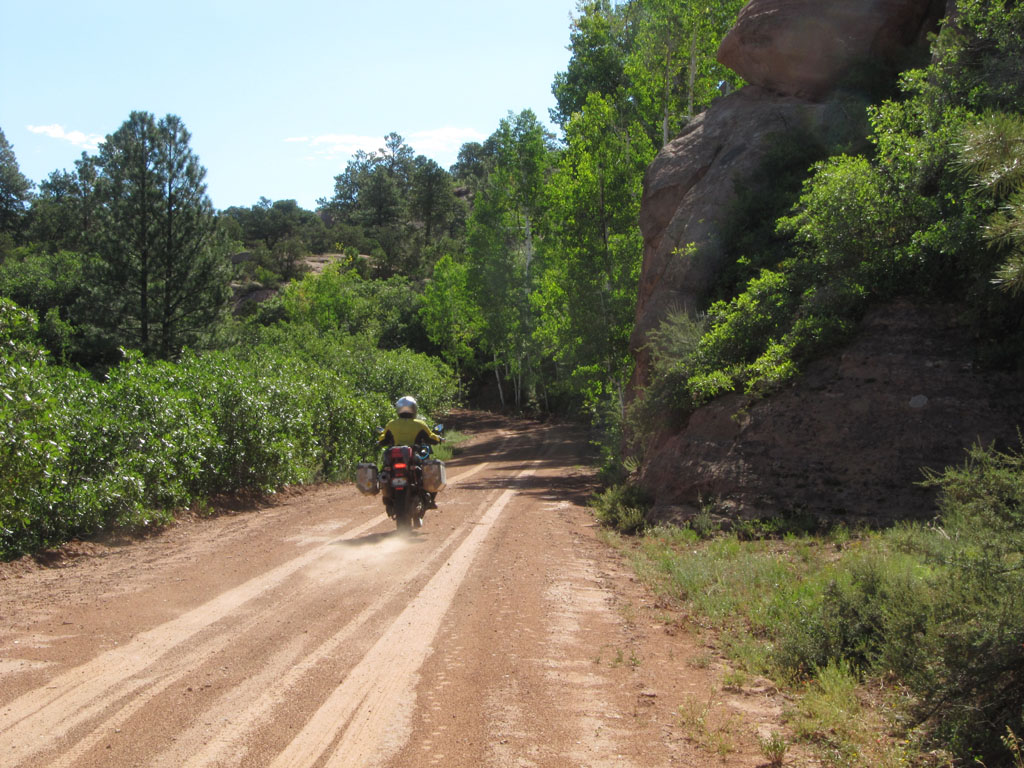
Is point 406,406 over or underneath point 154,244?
underneath

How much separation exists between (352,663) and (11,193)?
89.2 metres

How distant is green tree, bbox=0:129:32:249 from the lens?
76938 millimetres

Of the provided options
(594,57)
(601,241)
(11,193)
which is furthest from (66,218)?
(601,241)

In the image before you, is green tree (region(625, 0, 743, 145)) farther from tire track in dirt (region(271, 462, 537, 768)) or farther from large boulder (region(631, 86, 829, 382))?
tire track in dirt (region(271, 462, 537, 768))

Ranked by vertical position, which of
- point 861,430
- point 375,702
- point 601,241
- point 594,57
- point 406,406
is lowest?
point 375,702

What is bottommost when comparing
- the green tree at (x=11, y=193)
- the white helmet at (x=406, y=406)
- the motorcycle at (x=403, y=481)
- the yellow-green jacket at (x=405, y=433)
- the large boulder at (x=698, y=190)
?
the motorcycle at (x=403, y=481)

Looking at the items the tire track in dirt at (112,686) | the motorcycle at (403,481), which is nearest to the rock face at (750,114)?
the motorcycle at (403,481)

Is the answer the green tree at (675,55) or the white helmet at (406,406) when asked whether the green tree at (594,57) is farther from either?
the white helmet at (406,406)

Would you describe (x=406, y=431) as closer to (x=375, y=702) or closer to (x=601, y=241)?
(x=375, y=702)

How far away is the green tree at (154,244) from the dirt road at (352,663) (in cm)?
2799

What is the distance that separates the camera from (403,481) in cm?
1180

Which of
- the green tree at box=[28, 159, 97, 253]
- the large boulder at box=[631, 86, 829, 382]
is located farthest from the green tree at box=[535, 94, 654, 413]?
the green tree at box=[28, 159, 97, 253]

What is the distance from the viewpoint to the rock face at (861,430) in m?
11.4

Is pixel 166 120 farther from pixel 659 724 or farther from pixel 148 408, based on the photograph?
pixel 659 724
